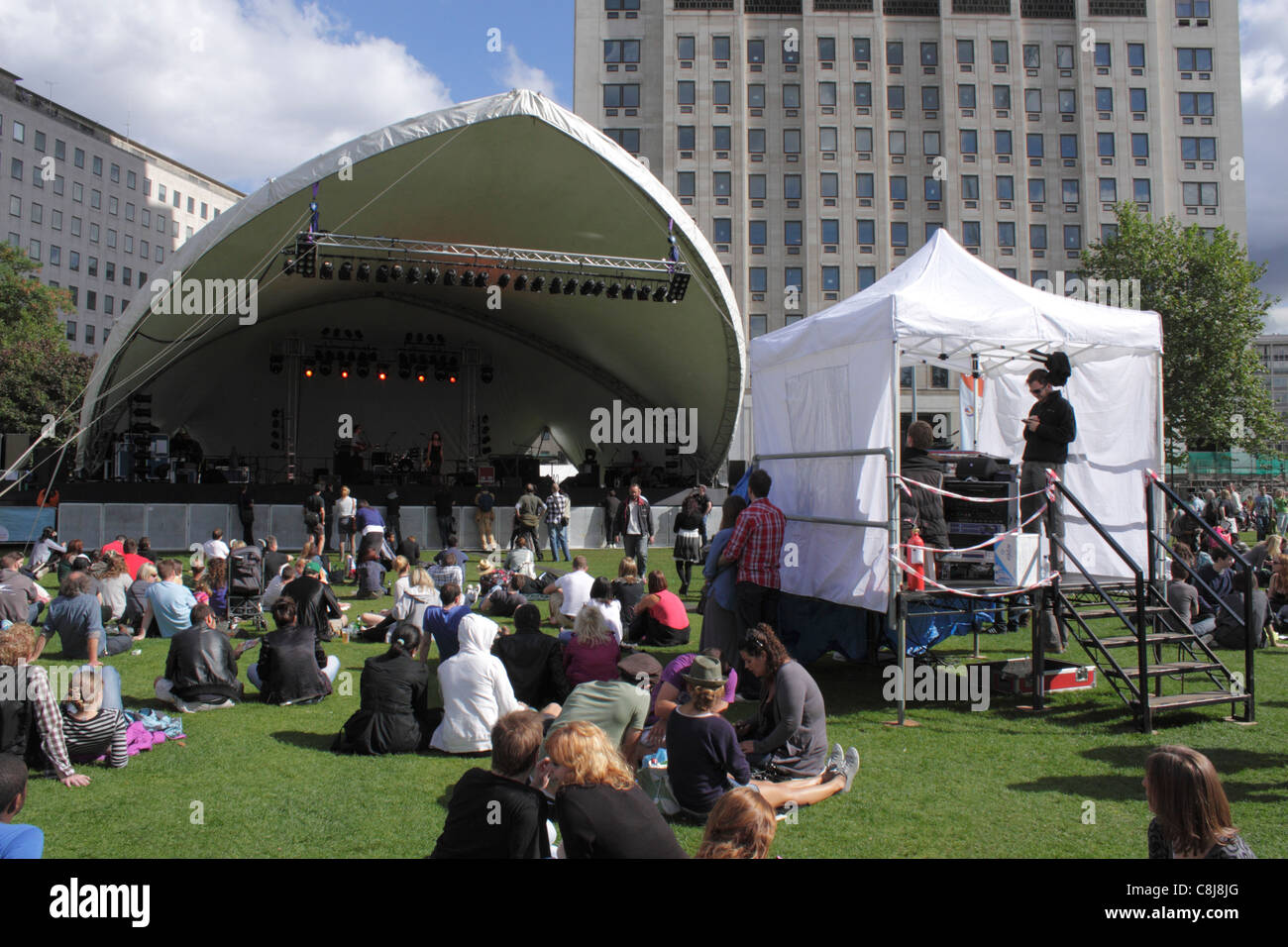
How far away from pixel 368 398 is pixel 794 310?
25.1 m

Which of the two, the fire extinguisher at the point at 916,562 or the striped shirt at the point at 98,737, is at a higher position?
the fire extinguisher at the point at 916,562

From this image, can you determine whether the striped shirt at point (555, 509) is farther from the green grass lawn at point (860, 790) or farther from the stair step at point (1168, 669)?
the stair step at point (1168, 669)

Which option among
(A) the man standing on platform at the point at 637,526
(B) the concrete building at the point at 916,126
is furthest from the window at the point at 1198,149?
(A) the man standing on platform at the point at 637,526

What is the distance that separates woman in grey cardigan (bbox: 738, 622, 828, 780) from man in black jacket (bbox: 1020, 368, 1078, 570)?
2.99 m

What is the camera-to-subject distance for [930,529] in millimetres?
7230

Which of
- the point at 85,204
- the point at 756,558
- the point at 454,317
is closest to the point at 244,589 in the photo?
the point at 756,558

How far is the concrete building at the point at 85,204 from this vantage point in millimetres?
69500

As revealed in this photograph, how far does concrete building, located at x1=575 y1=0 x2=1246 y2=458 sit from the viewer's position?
154 ft

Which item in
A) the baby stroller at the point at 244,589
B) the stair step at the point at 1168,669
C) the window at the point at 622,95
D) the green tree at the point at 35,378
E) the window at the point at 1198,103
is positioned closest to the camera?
the stair step at the point at 1168,669

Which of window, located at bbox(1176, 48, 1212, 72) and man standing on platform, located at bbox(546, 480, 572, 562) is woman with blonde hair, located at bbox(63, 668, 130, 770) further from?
window, located at bbox(1176, 48, 1212, 72)

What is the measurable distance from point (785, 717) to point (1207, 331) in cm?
3777

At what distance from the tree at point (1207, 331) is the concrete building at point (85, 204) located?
211ft
